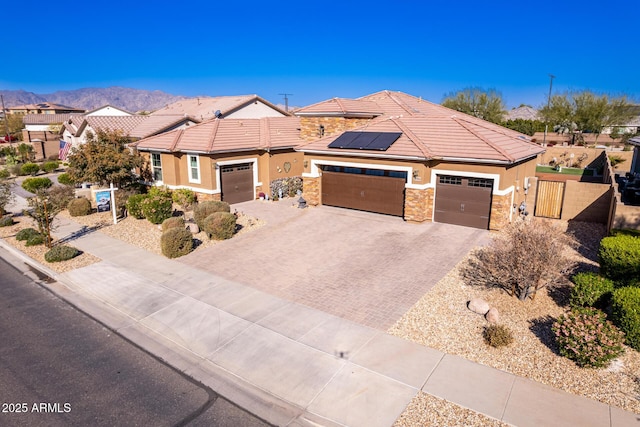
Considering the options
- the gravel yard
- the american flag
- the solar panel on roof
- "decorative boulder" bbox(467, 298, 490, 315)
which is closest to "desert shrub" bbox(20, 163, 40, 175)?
the american flag

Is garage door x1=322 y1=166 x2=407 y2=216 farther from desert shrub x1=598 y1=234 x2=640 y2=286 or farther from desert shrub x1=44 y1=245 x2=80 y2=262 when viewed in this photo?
desert shrub x1=44 y1=245 x2=80 y2=262

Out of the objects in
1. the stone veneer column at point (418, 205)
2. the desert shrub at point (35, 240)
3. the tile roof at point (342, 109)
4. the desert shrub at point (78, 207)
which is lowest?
the desert shrub at point (35, 240)

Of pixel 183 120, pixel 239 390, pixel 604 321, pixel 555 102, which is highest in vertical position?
pixel 555 102

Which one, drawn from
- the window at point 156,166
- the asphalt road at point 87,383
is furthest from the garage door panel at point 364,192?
the asphalt road at point 87,383

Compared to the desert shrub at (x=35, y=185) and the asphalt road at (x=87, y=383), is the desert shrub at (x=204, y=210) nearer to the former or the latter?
the asphalt road at (x=87, y=383)

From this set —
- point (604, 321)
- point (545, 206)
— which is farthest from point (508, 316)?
point (545, 206)

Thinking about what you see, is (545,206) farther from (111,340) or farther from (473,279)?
(111,340)

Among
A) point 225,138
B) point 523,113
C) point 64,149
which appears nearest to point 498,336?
point 225,138

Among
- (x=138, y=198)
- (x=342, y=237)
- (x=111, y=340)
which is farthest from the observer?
(x=138, y=198)
